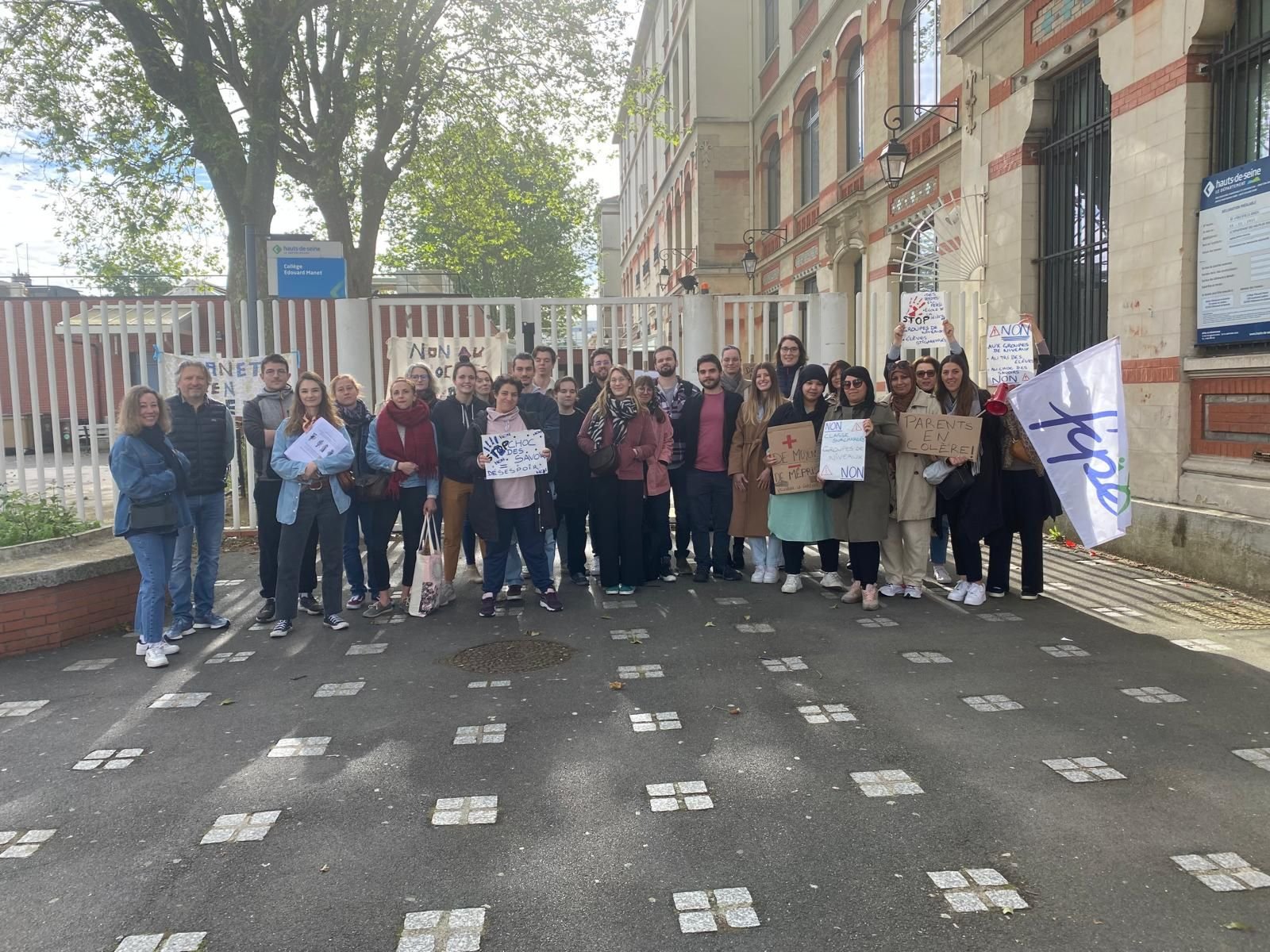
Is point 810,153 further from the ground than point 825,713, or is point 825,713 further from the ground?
point 810,153

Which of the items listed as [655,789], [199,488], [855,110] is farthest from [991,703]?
[855,110]

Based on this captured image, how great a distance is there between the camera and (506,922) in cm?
303

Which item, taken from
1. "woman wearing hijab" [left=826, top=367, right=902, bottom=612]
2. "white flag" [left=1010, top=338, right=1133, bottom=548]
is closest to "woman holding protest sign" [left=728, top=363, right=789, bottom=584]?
"woman wearing hijab" [left=826, top=367, right=902, bottom=612]

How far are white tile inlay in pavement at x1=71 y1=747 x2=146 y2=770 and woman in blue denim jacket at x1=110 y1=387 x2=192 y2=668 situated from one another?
1492mm

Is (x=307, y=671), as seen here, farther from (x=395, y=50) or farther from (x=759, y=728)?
(x=395, y=50)

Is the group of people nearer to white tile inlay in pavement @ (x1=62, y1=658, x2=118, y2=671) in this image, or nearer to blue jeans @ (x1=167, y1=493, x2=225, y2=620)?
blue jeans @ (x1=167, y1=493, x2=225, y2=620)

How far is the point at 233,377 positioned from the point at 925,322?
7165 millimetres

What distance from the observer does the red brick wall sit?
6355mm

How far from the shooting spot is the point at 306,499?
266 inches

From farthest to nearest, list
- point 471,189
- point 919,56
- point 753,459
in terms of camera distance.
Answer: point 471,189, point 919,56, point 753,459

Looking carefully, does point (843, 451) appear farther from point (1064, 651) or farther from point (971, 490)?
point (1064, 651)

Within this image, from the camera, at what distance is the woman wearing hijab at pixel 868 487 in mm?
7023

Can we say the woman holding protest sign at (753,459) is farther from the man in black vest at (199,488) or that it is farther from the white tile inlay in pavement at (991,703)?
the man in black vest at (199,488)

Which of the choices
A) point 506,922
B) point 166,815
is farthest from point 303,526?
point 506,922
